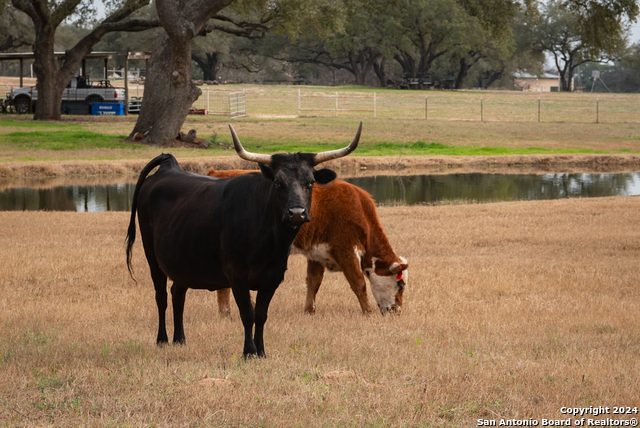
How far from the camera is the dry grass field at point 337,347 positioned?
4.16m

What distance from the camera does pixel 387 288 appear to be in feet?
24.7

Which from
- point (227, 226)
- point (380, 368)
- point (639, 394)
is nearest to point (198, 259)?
point (227, 226)

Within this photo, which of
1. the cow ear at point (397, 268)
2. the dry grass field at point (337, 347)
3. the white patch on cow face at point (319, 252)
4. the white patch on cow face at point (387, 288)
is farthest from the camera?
the white patch on cow face at point (319, 252)

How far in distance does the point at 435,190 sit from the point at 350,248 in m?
12.8

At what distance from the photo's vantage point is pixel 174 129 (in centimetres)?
2639

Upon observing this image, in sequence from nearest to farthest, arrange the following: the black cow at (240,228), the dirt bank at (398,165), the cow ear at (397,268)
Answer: the black cow at (240,228), the cow ear at (397,268), the dirt bank at (398,165)

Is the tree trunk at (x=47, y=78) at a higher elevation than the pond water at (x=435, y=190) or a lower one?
higher

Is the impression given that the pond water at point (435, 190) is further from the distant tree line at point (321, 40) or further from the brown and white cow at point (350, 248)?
the brown and white cow at point (350, 248)

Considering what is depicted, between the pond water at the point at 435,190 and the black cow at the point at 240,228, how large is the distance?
450 inches

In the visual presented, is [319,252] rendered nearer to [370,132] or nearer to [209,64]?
[370,132]

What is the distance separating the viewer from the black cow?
507cm

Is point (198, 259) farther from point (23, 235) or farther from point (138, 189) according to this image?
point (23, 235)

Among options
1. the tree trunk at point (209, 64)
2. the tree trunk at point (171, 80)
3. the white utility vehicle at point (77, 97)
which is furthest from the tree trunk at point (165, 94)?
the tree trunk at point (209, 64)

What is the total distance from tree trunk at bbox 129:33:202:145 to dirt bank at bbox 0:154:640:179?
435cm
